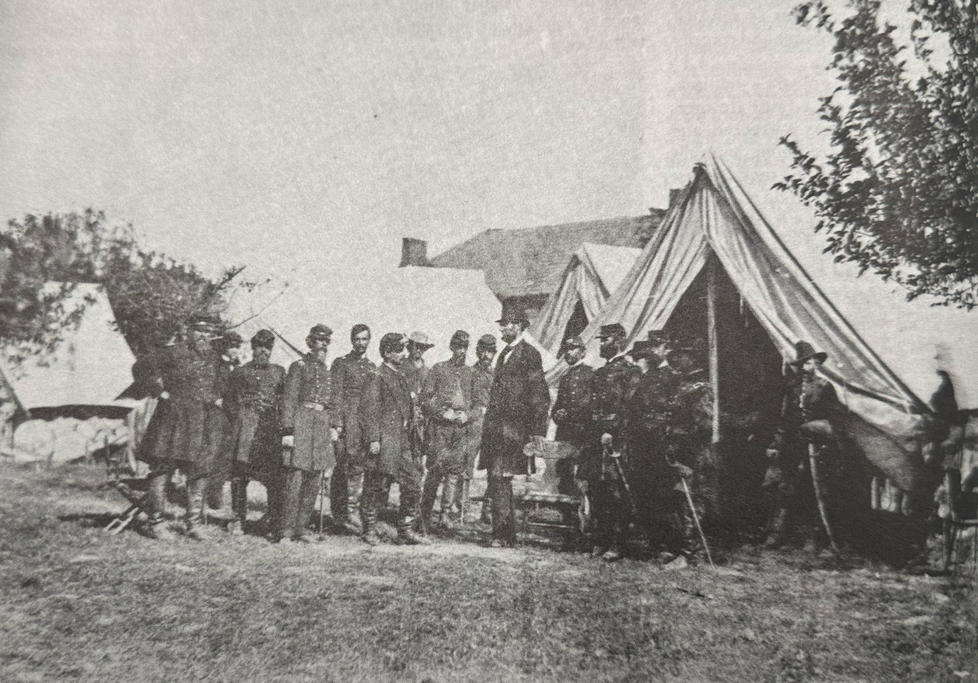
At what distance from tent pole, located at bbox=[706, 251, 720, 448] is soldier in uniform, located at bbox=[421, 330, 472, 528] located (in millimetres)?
1276

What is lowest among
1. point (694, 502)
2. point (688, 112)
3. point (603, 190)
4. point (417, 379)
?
point (694, 502)

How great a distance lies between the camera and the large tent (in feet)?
9.05

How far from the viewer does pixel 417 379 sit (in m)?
3.92

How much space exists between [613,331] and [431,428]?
1.16m

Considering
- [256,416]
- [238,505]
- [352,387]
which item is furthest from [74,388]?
[352,387]

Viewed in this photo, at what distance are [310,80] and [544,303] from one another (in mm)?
1826

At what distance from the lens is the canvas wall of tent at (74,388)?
3.22 metres

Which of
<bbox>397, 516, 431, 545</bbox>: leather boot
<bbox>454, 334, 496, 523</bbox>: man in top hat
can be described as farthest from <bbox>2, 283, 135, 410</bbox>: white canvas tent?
<bbox>454, 334, 496, 523</bbox>: man in top hat

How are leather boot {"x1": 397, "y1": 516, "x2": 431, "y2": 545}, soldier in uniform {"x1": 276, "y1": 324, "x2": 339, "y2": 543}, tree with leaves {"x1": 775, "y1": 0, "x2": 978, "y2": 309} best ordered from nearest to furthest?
tree with leaves {"x1": 775, "y1": 0, "x2": 978, "y2": 309}, leather boot {"x1": 397, "y1": 516, "x2": 431, "y2": 545}, soldier in uniform {"x1": 276, "y1": 324, "x2": 339, "y2": 543}

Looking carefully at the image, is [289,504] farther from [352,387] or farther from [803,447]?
[803,447]

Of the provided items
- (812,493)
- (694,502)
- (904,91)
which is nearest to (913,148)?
(904,91)

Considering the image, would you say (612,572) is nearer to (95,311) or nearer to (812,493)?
(812,493)

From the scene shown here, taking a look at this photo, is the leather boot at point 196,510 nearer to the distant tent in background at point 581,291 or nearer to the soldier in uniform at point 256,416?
the soldier in uniform at point 256,416

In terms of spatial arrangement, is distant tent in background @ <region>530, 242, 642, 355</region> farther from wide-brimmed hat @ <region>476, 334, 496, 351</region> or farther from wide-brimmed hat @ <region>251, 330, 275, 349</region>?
wide-brimmed hat @ <region>251, 330, 275, 349</region>
